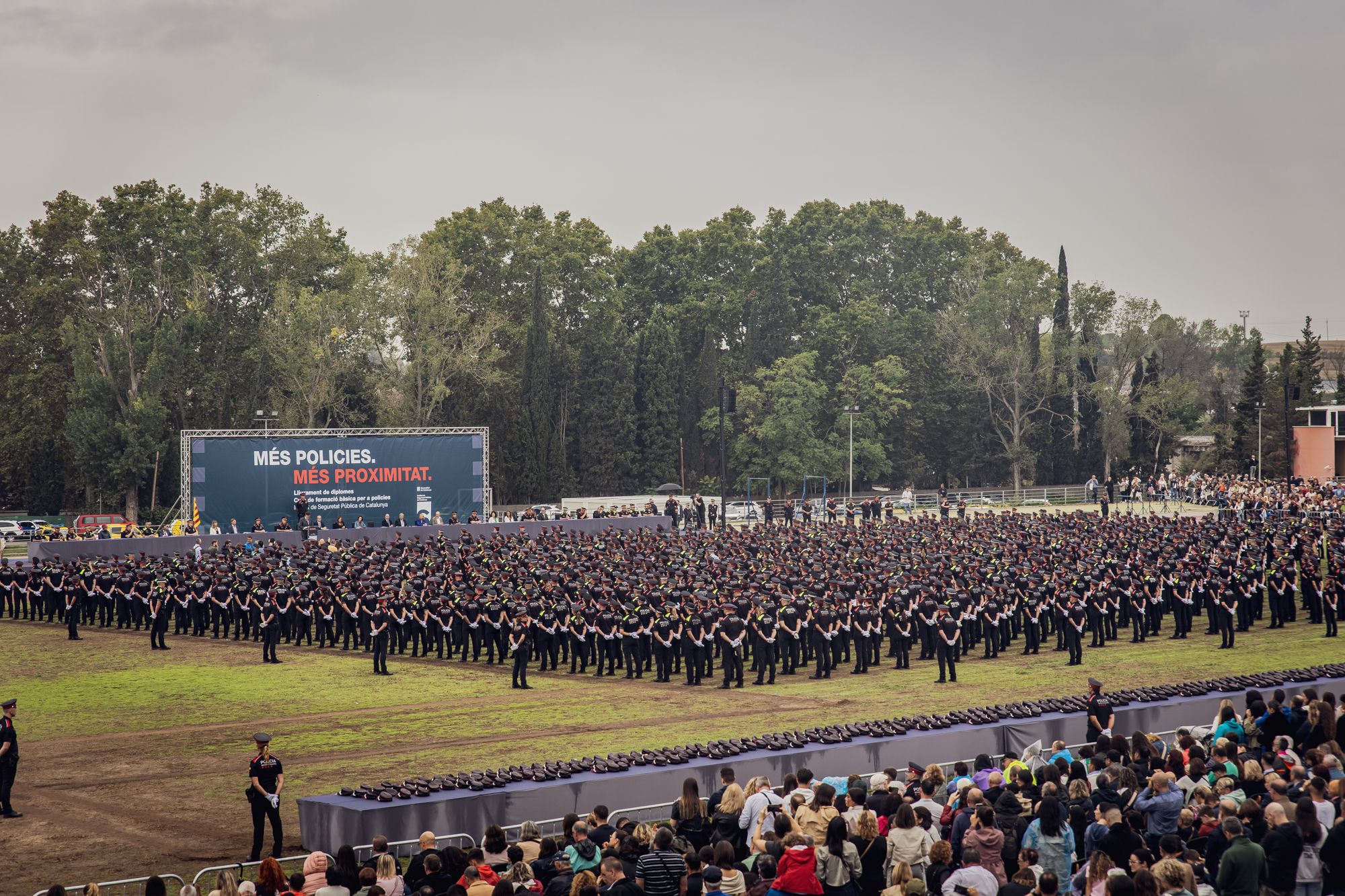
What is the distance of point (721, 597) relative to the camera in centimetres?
2373

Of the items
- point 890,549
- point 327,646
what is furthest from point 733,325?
point 327,646

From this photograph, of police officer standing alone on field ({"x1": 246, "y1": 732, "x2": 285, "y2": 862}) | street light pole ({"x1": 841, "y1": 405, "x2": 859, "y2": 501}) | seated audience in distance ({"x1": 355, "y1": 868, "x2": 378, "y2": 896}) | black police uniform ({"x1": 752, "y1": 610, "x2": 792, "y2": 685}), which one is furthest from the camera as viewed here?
street light pole ({"x1": 841, "y1": 405, "x2": 859, "y2": 501})

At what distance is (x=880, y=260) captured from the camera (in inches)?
3292

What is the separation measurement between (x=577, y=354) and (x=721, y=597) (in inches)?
1963

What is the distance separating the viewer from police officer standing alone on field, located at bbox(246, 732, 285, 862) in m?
12.6

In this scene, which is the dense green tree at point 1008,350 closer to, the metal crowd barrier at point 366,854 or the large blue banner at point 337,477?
the large blue banner at point 337,477

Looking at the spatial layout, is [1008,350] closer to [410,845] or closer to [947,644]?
[947,644]

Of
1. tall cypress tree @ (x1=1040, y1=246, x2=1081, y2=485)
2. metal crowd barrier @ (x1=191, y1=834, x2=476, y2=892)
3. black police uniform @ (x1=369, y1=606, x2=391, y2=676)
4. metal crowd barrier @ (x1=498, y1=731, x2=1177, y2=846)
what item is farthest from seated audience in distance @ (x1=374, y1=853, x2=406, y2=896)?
tall cypress tree @ (x1=1040, y1=246, x2=1081, y2=485)

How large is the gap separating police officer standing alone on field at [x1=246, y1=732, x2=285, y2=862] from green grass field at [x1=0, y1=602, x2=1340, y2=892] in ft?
1.78

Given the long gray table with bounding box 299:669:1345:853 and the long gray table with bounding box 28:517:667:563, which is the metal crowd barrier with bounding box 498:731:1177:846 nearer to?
the long gray table with bounding box 299:669:1345:853

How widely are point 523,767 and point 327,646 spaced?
16279 millimetres

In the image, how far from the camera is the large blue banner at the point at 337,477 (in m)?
41.7

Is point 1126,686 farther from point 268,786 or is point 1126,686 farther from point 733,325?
point 733,325

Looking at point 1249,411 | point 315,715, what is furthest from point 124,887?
point 1249,411
